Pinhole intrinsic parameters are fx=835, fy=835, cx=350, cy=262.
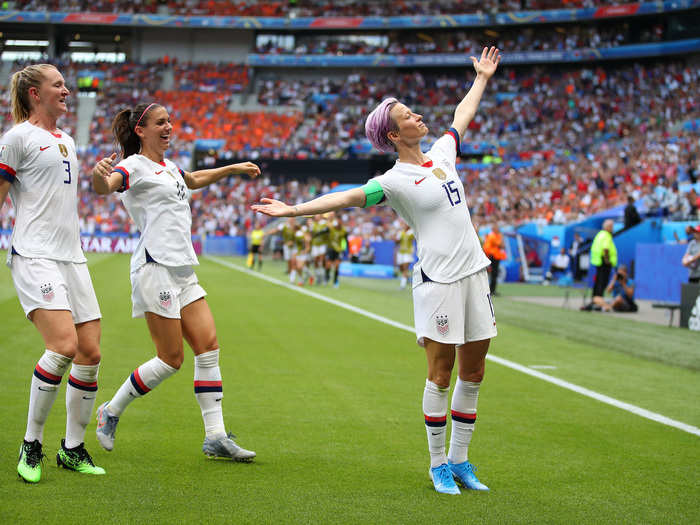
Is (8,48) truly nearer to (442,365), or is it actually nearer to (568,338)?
(568,338)

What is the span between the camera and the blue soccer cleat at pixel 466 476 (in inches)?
196

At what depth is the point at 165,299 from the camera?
543 cm

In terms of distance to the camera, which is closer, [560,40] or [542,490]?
[542,490]

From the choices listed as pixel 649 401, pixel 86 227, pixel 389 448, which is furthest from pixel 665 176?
pixel 86 227

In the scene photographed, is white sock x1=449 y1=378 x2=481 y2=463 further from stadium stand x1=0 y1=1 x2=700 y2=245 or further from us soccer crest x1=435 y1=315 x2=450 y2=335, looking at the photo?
stadium stand x1=0 y1=1 x2=700 y2=245

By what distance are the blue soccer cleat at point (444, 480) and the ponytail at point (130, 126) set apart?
295cm

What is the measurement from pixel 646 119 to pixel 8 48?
4858cm

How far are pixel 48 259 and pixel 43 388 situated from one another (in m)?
0.77

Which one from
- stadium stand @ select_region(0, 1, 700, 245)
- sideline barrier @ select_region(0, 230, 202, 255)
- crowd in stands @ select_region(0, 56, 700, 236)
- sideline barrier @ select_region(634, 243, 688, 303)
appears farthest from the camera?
sideline barrier @ select_region(0, 230, 202, 255)

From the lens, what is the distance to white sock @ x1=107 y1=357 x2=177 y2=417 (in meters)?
5.54

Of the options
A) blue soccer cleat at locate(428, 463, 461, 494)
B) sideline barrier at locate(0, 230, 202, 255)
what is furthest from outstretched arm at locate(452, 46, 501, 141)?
sideline barrier at locate(0, 230, 202, 255)

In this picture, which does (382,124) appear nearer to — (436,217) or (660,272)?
(436,217)

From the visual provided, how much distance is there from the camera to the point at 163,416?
6.86 metres

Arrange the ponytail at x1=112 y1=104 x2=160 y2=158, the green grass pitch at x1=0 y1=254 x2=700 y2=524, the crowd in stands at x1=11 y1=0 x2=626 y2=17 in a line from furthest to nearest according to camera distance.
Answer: the crowd in stands at x1=11 y1=0 x2=626 y2=17 < the ponytail at x1=112 y1=104 x2=160 y2=158 < the green grass pitch at x1=0 y1=254 x2=700 y2=524
